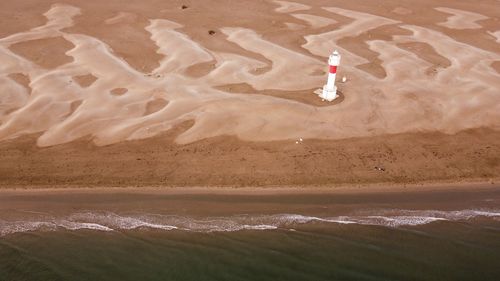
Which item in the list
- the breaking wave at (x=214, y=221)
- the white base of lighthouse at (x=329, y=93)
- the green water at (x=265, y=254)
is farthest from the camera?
the white base of lighthouse at (x=329, y=93)

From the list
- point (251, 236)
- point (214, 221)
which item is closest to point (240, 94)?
point (214, 221)

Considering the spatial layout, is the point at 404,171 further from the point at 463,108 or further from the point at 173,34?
the point at 173,34

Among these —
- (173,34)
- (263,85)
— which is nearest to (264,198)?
(263,85)

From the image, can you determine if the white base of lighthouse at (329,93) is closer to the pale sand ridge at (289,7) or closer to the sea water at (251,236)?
the sea water at (251,236)

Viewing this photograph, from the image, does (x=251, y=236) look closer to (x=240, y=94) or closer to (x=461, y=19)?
(x=240, y=94)

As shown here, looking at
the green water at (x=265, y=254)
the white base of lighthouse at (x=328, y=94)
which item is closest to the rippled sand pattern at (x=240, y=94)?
the white base of lighthouse at (x=328, y=94)
